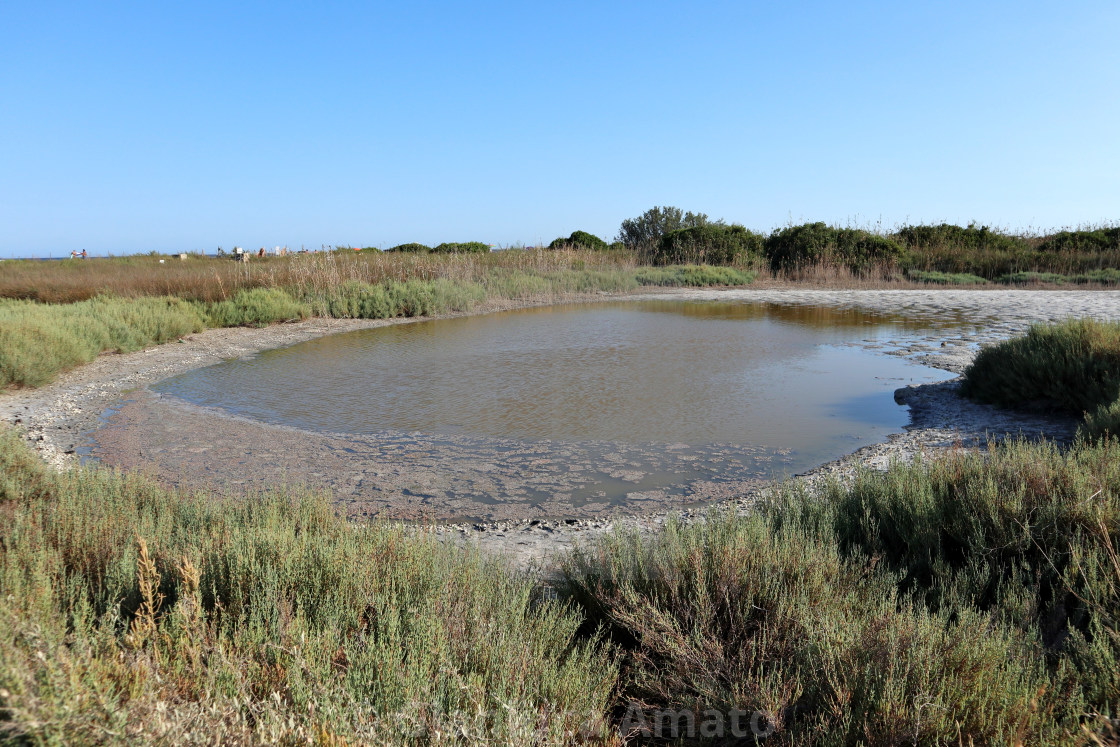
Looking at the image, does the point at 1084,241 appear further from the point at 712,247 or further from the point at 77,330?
the point at 77,330

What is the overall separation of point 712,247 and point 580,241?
22.1ft

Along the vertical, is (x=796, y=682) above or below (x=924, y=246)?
below

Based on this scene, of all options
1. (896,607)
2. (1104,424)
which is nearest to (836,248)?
(1104,424)

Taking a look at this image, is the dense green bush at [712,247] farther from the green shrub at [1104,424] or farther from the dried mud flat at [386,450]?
the green shrub at [1104,424]

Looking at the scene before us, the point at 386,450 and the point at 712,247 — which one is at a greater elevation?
the point at 712,247

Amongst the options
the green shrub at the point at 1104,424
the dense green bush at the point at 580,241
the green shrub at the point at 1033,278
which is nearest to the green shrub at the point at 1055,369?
the green shrub at the point at 1104,424

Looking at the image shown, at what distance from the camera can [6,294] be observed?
650 inches

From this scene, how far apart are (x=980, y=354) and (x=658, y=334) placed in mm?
A: 6423

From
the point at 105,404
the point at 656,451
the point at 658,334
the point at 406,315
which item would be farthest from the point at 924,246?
the point at 105,404

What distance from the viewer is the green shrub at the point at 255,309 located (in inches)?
600

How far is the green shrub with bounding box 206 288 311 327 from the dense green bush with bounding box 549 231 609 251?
18479 mm

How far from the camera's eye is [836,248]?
27.3 metres

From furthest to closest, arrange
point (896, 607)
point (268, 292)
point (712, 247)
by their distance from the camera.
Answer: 1. point (712, 247)
2. point (268, 292)
3. point (896, 607)

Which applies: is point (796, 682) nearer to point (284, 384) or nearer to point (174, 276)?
point (284, 384)
